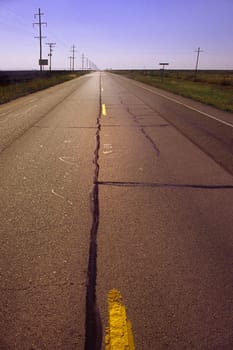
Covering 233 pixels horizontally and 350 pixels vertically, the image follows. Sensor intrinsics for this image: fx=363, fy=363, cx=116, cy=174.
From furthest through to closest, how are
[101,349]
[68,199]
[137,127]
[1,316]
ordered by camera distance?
[137,127] → [68,199] → [1,316] → [101,349]

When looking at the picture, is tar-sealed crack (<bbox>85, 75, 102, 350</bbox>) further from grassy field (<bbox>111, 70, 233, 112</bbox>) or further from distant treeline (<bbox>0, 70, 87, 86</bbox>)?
distant treeline (<bbox>0, 70, 87, 86</bbox>)

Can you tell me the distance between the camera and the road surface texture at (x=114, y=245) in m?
2.73

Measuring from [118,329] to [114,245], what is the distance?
A: 138 cm

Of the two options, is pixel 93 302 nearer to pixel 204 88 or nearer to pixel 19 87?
pixel 19 87

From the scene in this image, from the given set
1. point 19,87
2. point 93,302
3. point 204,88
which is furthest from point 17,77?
point 93,302

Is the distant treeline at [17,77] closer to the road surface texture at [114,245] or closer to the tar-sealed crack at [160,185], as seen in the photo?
the road surface texture at [114,245]

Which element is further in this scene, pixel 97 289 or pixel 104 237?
pixel 104 237

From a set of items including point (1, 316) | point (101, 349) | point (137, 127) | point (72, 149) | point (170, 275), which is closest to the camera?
point (101, 349)

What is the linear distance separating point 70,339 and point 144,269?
1.15m

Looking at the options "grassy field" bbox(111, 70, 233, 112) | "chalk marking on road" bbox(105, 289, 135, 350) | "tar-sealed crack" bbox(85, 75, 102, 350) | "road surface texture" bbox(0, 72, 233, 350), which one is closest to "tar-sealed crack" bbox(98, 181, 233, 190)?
"road surface texture" bbox(0, 72, 233, 350)

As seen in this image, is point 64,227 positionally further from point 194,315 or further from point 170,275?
point 194,315

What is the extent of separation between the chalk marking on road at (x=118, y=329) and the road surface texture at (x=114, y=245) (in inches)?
1.9

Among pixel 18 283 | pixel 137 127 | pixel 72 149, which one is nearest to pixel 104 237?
pixel 18 283

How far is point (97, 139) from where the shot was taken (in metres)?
9.98
